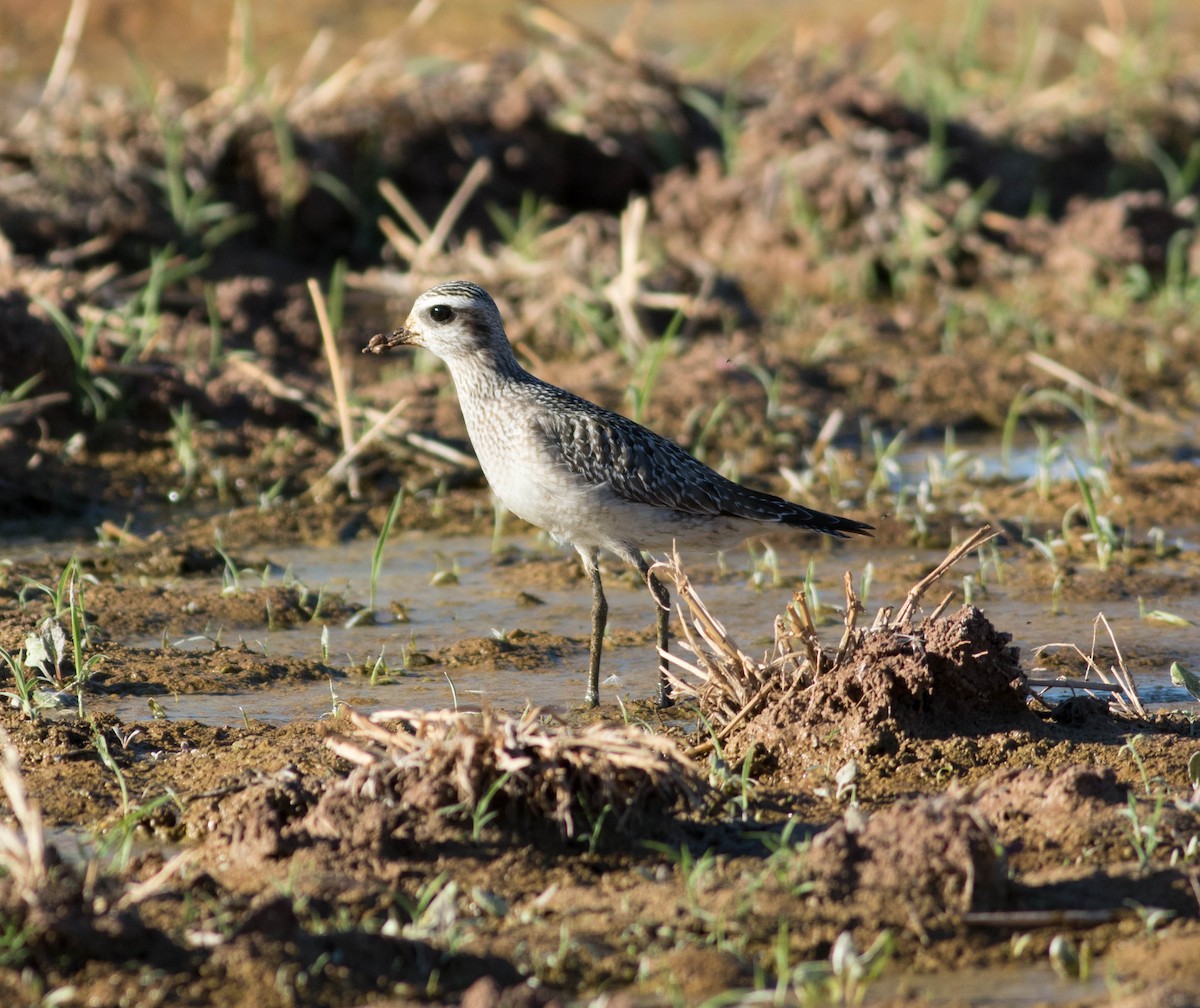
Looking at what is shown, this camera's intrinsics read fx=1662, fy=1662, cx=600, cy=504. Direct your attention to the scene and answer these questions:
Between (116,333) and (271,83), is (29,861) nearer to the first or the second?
(116,333)

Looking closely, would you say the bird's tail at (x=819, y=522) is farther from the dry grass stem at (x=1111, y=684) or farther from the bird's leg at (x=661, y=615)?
the dry grass stem at (x=1111, y=684)

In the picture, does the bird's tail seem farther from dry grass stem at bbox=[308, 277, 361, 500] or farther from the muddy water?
dry grass stem at bbox=[308, 277, 361, 500]

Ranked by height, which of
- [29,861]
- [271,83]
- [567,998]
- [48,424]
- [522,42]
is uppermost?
[522,42]

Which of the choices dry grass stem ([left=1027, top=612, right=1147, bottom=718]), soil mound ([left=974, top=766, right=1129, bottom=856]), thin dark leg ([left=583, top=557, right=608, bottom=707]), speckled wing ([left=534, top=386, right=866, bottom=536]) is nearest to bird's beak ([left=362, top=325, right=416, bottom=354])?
speckled wing ([left=534, top=386, right=866, bottom=536])

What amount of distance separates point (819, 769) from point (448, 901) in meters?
1.37

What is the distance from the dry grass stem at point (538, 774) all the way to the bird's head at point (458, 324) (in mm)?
2151

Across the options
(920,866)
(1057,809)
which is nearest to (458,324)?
(1057,809)

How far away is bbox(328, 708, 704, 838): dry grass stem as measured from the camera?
4047 millimetres

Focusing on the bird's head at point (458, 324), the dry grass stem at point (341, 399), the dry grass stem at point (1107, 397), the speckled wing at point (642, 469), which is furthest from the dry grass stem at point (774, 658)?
the dry grass stem at point (1107, 397)

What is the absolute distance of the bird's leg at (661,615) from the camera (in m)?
5.34

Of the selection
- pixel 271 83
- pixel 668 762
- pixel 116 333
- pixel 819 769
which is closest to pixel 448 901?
pixel 668 762

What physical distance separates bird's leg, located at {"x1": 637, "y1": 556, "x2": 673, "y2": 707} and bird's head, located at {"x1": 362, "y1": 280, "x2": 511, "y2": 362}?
972 millimetres

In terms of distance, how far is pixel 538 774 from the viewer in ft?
13.4

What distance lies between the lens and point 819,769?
4.59 m
